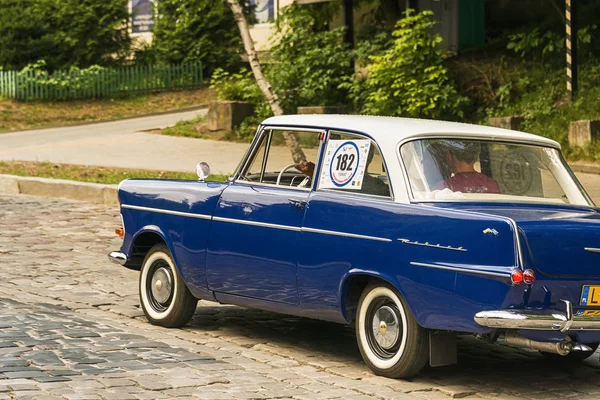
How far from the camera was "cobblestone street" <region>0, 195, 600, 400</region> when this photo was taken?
660 centimetres

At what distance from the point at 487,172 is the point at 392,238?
865mm

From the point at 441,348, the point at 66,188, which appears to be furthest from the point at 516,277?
the point at 66,188

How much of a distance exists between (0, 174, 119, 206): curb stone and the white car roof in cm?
956

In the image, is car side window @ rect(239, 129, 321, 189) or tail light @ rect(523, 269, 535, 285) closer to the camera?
tail light @ rect(523, 269, 535, 285)

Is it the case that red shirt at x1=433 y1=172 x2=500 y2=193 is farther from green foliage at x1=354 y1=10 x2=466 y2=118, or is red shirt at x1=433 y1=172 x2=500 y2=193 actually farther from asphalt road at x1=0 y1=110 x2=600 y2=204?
green foliage at x1=354 y1=10 x2=466 y2=118

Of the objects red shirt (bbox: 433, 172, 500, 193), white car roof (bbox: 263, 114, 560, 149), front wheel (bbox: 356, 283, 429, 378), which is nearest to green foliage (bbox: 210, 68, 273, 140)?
white car roof (bbox: 263, 114, 560, 149)

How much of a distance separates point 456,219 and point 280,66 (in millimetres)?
20234

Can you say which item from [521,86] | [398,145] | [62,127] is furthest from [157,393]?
[62,127]

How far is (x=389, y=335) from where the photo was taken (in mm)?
6977

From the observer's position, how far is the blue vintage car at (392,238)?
6379mm

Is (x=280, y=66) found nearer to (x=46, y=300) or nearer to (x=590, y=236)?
(x=46, y=300)

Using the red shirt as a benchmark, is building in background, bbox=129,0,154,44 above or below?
above

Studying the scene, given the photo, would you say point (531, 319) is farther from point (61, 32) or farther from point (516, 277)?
point (61, 32)

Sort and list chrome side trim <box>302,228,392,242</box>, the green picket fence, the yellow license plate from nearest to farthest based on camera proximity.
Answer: the yellow license plate, chrome side trim <box>302,228,392,242</box>, the green picket fence
